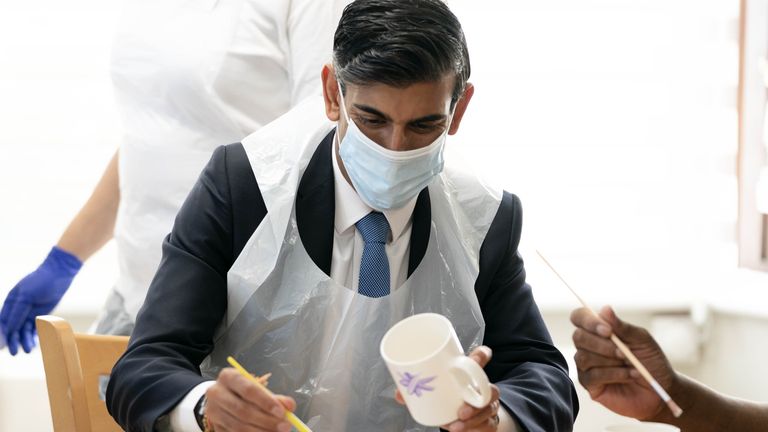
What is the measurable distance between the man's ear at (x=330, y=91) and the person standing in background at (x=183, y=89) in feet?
0.93

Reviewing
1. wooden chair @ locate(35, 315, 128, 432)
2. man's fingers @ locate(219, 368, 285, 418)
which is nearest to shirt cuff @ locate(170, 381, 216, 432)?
man's fingers @ locate(219, 368, 285, 418)

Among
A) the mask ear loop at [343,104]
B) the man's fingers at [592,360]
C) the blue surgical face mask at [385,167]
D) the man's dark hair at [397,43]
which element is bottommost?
the man's fingers at [592,360]

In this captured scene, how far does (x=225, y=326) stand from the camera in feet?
5.36

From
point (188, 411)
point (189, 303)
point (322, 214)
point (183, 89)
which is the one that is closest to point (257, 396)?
point (188, 411)

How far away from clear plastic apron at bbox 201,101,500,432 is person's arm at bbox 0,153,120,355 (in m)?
0.85

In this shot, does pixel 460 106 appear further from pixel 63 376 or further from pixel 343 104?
pixel 63 376

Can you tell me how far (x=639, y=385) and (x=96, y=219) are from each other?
1.35 meters

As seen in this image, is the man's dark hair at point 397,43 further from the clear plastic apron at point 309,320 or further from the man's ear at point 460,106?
the clear plastic apron at point 309,320

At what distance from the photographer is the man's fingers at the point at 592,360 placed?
1.54 m

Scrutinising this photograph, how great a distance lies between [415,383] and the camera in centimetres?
118

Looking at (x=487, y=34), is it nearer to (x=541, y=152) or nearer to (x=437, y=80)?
(x=541, y=152)

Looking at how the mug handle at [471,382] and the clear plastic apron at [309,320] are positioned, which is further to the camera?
the clear plastic apron at [309,320]

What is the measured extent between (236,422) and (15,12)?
6.76 feet

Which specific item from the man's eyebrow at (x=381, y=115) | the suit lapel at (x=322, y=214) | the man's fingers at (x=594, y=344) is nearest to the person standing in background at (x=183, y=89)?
the suit lapel at (x=322, y=214)
